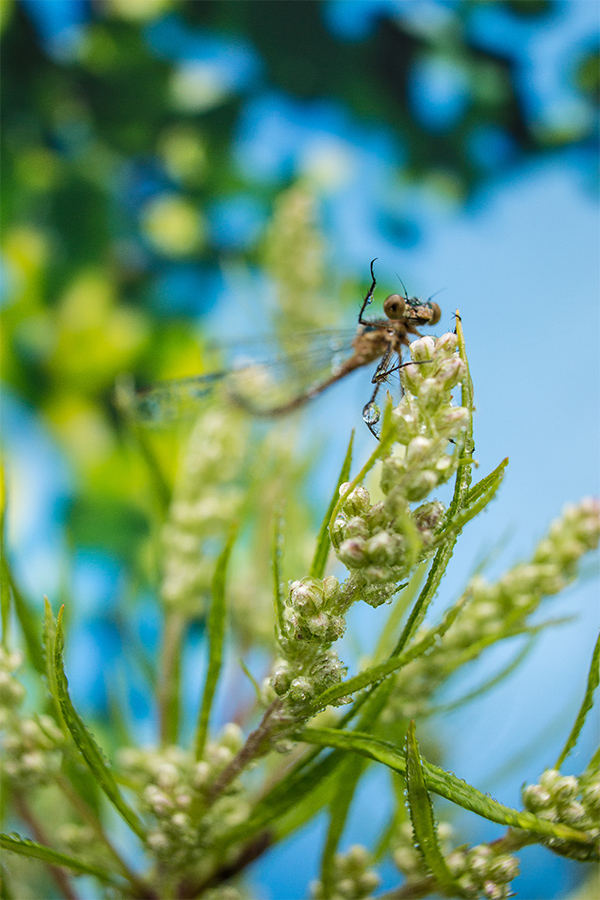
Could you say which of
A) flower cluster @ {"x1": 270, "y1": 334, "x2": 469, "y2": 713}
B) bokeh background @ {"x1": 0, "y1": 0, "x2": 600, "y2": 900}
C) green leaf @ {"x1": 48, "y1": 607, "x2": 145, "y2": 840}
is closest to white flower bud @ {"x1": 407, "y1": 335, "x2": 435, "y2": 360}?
flower cluster @ {"x1": 270, "y1": 334, "x2": 469, "y2": 713}

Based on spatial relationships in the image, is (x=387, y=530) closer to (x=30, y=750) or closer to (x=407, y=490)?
(x=407, y=490)

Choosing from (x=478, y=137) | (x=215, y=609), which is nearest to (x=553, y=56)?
(x=478, y=137)

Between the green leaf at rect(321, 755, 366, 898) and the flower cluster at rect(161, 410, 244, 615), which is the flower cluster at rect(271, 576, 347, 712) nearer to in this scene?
the green leaf at rect(321, 755, 366, 898)

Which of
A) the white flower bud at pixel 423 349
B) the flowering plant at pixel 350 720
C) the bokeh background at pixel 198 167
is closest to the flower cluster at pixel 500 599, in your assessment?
the flowering plant at pixel 350 720

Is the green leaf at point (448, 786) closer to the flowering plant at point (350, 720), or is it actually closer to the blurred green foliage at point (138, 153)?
the flowering plant at point (350, 720)

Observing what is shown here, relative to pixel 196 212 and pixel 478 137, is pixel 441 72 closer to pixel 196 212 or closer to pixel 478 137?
pixel 478 137

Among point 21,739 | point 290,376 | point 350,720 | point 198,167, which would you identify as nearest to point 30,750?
point 21,739
